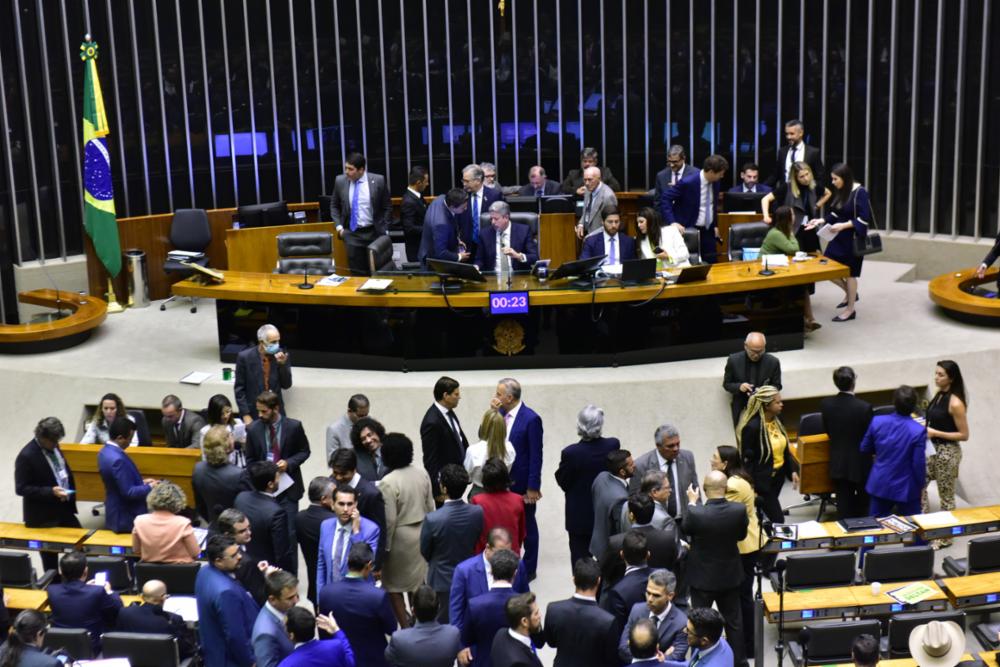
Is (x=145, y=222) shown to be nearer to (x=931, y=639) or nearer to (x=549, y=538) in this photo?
(x=549, y=538)

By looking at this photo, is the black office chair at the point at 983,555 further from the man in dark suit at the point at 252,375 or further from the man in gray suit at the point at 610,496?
the man in dark suit at the point at 252,375

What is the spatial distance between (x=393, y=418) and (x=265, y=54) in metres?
6.05

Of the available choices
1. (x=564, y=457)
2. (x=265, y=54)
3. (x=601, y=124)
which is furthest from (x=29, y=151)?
(x=564, y=457)

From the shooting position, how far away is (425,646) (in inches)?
246

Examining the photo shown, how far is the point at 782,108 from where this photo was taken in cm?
1526

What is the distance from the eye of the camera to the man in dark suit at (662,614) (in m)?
6.42

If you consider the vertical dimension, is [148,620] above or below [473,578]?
below

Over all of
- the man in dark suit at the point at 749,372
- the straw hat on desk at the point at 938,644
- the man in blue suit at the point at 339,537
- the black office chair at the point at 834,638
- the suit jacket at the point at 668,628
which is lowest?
the black office chair at the point at 834,638

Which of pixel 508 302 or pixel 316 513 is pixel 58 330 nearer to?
pixel 508 302

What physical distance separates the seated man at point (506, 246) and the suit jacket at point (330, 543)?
414 cm

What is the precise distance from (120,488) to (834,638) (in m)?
4.39

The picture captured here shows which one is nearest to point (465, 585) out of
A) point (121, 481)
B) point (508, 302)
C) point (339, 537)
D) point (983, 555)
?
point (339, 537)

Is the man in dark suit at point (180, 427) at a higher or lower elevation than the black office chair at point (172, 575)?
higher

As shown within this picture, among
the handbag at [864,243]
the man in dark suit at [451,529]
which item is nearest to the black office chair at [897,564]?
the man in dark suit at [451,529]
